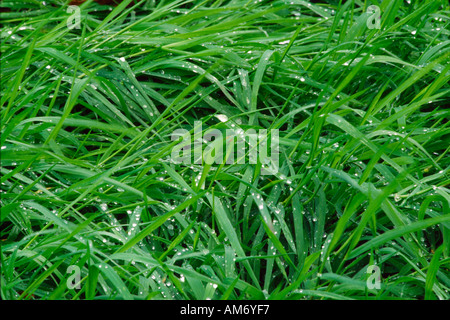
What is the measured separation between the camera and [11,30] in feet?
5.45

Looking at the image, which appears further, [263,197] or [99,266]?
[263,197]

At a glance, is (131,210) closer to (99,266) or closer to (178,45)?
(99,266)

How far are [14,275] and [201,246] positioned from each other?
1.27 ft

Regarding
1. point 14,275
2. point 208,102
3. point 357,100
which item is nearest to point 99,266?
point 14,275

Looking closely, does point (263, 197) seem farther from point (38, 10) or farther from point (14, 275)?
point (38, 10)

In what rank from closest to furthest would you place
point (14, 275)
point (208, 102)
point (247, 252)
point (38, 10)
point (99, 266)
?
1. point (99, 266)
2. point (14, 275)
3. point (247, 252)
4. point (208, 102)
5. point (38, 10)

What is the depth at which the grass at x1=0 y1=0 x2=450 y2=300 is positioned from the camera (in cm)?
A: 104

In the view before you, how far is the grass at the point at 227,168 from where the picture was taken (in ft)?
3.41

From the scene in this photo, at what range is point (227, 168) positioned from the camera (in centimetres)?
123

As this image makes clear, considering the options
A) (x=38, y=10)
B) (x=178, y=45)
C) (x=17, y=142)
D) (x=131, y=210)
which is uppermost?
(x=38, y=10)

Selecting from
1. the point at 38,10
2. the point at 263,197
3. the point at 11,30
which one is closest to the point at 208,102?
the point at 263,197

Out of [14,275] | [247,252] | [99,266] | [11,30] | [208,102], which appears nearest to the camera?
[99,266]
